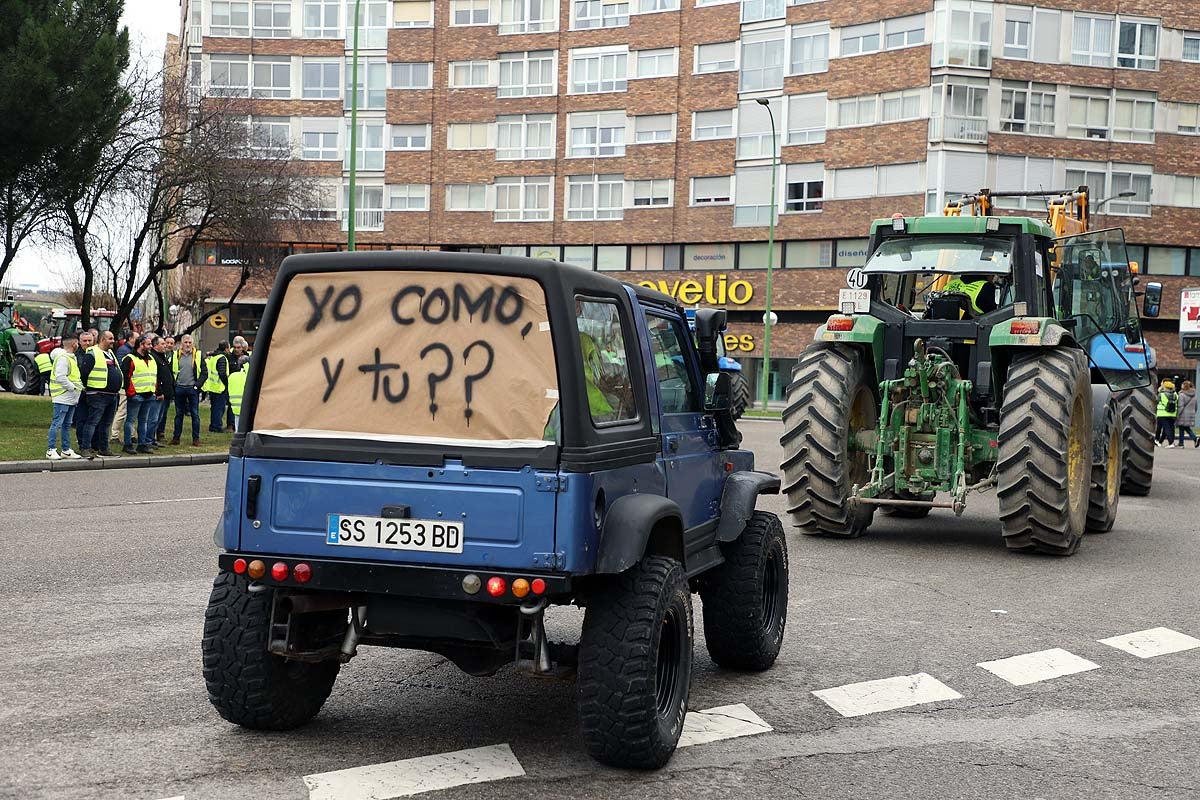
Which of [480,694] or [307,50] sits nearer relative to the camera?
[480,694]

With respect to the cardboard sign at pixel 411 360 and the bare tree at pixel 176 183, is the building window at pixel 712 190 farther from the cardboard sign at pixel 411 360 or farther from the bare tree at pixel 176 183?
the cardboard sign at pixel 411 360

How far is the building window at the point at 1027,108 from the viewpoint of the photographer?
48.4 m

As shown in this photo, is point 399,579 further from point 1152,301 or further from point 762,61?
point 762,61

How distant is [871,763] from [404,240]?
5462 cm

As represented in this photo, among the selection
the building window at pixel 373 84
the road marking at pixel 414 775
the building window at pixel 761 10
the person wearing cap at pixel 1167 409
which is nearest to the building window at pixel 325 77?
the building window at pixel 373 84

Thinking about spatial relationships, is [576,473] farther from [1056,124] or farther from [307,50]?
[307,50]

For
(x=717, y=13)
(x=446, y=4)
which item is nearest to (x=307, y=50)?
(x=446, y=4)

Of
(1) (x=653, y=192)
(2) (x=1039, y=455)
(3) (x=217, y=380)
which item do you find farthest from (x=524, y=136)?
(2) (x=1039, y=455)

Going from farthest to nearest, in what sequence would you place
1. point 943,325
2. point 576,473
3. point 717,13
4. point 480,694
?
1. point 717,13
2. point 943,325
3. point 480,694
4. point 576,473

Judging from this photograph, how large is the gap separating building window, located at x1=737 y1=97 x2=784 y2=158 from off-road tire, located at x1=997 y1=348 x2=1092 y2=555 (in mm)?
42054

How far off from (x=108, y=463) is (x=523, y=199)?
39364 mm

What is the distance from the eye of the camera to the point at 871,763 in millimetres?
5301

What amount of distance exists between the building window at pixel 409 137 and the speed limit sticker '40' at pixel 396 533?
55065 mm

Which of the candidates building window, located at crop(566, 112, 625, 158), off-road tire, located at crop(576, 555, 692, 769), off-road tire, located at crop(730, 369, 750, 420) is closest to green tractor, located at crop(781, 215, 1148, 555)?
off-road tire, located at crop(730, 369, 750, 420)
